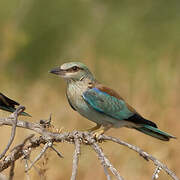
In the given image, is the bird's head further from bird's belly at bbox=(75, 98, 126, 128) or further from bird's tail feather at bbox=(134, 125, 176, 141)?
bird's tail feather at bbox=(134, 125, 176, 141)

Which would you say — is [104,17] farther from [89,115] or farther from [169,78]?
[89,115]

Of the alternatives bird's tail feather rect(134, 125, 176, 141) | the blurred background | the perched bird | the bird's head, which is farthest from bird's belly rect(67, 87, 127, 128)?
the blurred background

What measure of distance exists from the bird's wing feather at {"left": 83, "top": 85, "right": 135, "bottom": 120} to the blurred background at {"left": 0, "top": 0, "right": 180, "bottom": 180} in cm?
69

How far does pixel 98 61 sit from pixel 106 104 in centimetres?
342

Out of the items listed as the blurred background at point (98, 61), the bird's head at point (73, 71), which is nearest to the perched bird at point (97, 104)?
the bird's head at point (73, 71)

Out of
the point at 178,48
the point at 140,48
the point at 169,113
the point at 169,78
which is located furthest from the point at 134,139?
the point at 140,48

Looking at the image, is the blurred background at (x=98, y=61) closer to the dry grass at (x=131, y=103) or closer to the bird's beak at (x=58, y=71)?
the dry grass at (x=131, y=103)

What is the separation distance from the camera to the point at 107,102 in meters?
4.16

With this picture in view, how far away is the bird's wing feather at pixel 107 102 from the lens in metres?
4.03

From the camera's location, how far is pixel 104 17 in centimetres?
969

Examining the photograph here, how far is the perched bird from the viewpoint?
13.2 feet

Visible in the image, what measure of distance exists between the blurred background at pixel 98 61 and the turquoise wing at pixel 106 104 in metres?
0.69

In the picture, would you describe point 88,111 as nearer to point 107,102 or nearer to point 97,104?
point 97,104

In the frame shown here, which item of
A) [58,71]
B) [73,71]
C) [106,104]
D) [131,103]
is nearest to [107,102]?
[106,104]
